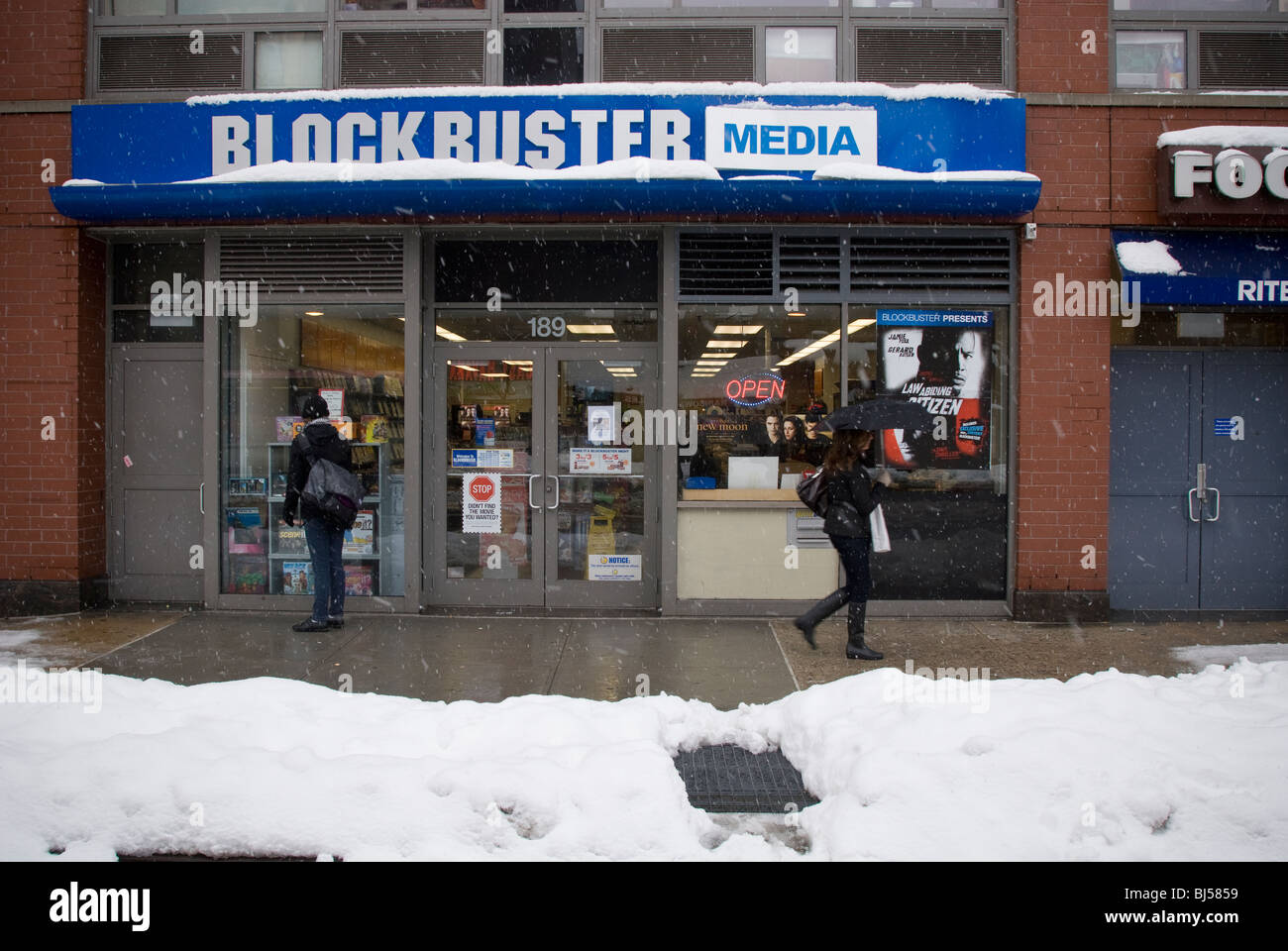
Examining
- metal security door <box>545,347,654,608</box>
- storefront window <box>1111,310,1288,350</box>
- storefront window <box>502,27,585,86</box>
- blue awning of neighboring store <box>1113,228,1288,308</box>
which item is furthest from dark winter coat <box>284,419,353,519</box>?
storefront window <box>1111,310,1288,350</box>

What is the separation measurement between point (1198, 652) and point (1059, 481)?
1.83 metres

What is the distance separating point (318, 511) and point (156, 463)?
94.1 inches

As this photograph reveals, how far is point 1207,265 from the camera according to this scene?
7875 mm

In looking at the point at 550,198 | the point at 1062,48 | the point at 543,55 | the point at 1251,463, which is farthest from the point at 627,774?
the point at 1062,48

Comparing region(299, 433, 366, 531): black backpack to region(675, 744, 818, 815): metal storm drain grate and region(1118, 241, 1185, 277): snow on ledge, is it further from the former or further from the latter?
region(1118, 241, 1185, 277): snow on ledge

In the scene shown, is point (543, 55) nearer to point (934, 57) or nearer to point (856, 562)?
point (934, 57)

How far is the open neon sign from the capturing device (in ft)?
27.0

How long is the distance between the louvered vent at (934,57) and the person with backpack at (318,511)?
18.7 ft

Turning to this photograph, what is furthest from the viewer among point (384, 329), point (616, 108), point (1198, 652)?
point (384, 329)

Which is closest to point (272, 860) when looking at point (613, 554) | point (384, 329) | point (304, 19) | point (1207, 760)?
point (1207, 760)

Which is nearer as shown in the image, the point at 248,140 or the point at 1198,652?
the point at 1198,652

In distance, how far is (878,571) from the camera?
8.18 metres

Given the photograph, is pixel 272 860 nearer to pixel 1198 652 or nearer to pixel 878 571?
pixel 878 571

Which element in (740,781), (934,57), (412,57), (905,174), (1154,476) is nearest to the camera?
(740,781)
